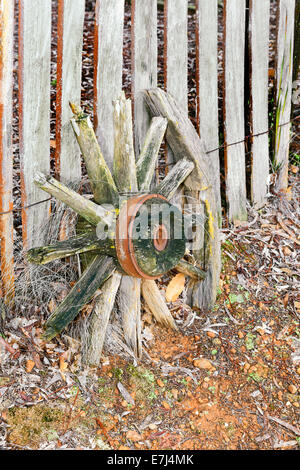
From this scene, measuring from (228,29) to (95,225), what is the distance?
173 centimetres

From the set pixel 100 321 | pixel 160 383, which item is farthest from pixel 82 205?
pixel 160 383

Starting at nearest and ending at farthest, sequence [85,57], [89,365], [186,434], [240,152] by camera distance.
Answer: [186,434], [89,365], [240,152], [85,57]

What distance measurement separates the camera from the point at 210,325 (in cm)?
314

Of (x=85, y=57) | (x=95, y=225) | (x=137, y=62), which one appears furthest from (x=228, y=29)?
(x=85, y=57)

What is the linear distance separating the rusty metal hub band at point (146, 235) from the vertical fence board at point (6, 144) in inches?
24.2

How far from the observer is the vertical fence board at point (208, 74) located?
10.5ft

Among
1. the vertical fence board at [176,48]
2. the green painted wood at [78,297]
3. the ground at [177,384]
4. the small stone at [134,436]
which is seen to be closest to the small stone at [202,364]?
the ground at [177,384]

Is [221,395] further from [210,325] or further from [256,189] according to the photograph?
[256,189]

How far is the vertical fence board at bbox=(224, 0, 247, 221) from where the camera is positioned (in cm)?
338

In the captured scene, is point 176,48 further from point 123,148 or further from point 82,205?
point 82,205

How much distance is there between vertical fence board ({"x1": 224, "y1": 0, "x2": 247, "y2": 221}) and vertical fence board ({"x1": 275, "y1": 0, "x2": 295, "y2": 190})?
0.44 metres

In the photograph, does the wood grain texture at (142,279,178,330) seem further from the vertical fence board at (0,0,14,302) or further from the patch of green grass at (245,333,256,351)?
the vertical fence board at (0,0,14,302)

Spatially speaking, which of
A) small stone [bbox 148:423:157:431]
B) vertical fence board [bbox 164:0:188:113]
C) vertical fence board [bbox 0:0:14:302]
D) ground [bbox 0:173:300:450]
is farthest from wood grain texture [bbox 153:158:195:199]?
small stone [bbox 148:423:157:431]

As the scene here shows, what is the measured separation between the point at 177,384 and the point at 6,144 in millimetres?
1591
